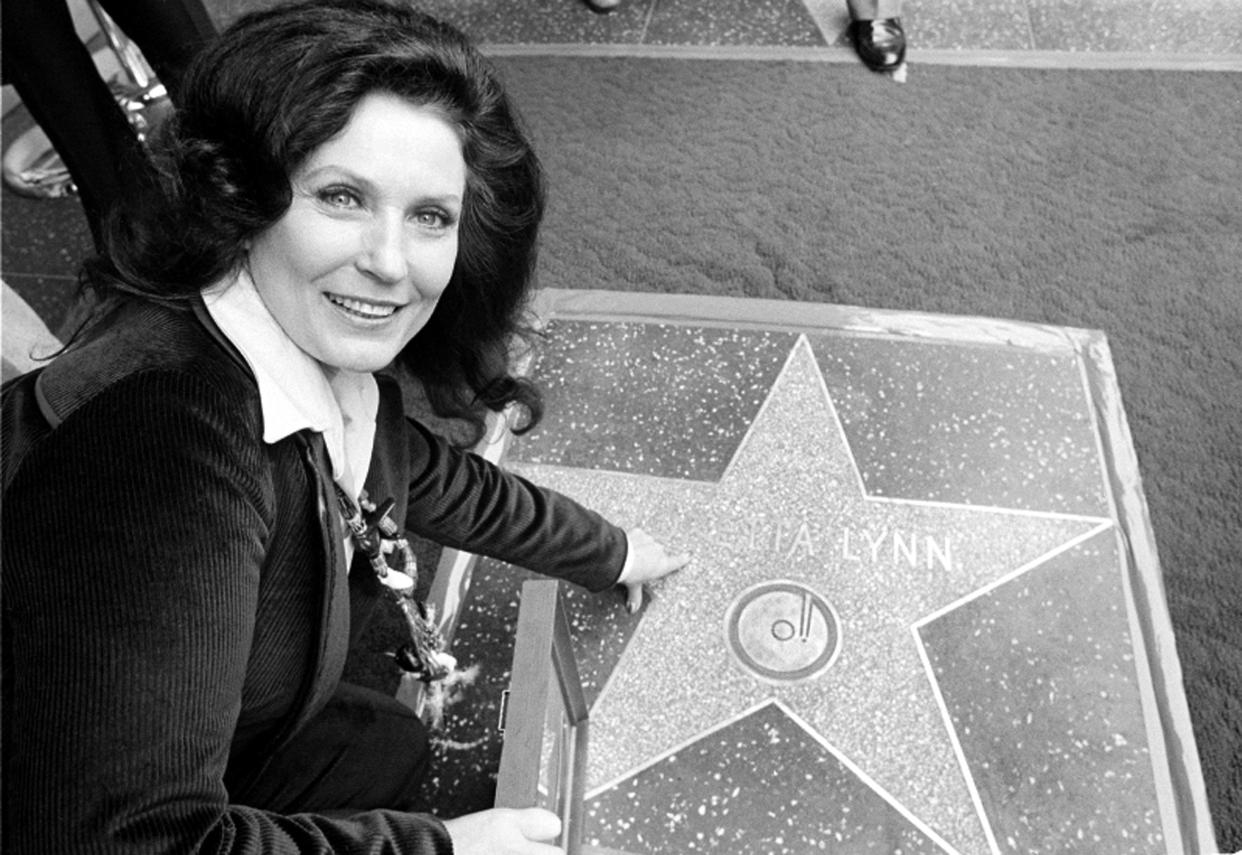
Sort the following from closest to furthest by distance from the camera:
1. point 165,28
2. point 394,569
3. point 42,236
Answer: point 394,569
point 165,28
point 42,236

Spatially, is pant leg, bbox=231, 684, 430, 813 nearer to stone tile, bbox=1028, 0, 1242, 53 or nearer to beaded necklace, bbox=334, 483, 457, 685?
beaded necklace, bbox=334, 483, 457, 685

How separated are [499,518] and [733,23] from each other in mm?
1864

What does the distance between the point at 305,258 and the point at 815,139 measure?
5.65 ft

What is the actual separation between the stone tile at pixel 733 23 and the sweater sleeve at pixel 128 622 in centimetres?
215

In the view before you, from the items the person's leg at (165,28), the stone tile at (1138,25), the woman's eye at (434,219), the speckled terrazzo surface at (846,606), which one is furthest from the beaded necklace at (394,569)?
the stone tile at (1138,25)

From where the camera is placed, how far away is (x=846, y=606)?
4.93 feet

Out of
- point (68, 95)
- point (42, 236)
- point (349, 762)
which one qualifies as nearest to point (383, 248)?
point (349, 762)

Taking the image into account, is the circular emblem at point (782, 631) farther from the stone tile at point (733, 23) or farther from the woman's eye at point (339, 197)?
the stone tile at point (733, 23)

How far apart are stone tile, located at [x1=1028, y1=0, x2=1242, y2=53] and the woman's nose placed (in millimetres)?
2126

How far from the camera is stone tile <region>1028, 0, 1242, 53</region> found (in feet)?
8.12

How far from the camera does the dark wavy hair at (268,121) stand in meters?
0.86

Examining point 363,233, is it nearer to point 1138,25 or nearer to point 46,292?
point 46,292

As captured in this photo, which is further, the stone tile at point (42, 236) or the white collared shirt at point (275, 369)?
the stone tile at point (42, 236)

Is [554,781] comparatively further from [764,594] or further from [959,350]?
[959,350]
